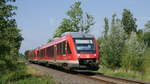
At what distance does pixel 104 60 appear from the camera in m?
27.2

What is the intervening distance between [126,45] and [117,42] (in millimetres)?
870

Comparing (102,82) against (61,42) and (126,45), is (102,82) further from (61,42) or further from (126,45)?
(126,45)

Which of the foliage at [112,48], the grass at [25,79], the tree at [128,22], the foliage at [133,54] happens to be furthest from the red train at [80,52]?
the tree at [128,22]

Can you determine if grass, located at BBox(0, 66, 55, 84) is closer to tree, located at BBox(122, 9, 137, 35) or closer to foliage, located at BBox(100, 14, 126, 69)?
foliage, located at BBox(100, 14, 126, 69)

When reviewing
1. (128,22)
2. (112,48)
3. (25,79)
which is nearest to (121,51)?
(112,48)

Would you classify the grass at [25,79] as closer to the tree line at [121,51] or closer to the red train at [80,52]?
the red train at [80,52]

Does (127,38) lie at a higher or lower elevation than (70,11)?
lower

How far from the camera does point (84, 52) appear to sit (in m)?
21.1

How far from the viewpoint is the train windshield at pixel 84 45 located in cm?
2127

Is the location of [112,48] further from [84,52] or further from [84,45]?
[84,52]

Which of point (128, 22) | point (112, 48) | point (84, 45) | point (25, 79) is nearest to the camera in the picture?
point (25, 79)

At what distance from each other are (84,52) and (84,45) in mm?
703

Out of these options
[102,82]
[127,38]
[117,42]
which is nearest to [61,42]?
[117,42]

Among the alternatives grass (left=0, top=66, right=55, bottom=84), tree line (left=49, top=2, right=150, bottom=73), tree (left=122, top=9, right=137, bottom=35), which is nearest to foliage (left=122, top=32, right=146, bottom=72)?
tree line (left=49, top=2, right=150, bottom=73)
